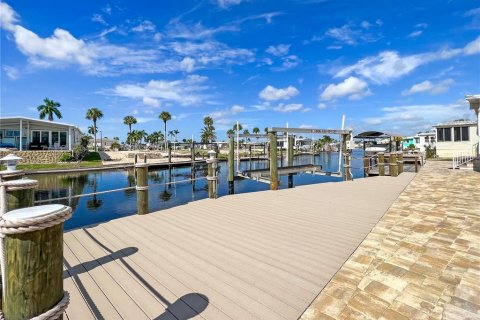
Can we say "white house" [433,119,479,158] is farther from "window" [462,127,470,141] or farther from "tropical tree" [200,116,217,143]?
"tropical tree" [200,116,217,143]

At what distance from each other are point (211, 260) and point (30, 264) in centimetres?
255

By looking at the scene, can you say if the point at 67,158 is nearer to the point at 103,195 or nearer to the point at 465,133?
the point at 103,195

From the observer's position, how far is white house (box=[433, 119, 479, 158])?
2375 cm

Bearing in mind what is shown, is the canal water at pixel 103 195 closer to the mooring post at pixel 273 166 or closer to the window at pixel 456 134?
the mooring post at pixel 273 166

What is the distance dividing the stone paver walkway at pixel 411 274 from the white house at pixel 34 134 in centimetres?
3981

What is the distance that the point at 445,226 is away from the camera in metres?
5.02

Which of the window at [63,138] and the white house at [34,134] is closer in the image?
the white house at [34,134]

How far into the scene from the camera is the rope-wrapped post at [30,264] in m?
1.37

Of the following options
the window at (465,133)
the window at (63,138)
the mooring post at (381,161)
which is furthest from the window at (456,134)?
the window at (63,138)

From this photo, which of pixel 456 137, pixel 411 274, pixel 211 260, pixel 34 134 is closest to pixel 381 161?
pixel 411 274

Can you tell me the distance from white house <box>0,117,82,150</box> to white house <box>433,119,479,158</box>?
47.0 metres

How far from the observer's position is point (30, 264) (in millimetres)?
1385

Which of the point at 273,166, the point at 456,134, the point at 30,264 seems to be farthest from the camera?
the point at 456,134

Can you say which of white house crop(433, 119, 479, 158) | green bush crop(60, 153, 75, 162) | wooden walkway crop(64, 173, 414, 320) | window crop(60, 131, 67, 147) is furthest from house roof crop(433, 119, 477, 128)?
window crop(60, 131, 67, 147)
